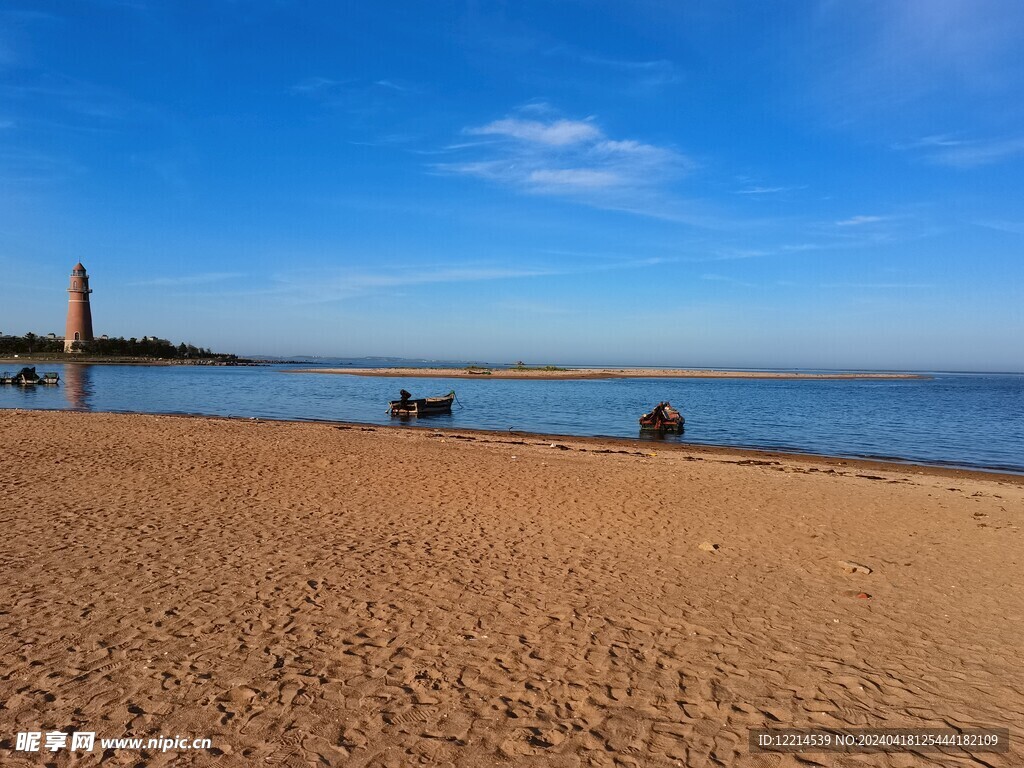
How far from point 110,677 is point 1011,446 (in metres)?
29.9

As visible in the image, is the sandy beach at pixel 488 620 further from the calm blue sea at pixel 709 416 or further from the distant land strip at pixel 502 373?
the distant land strip at pixel 502 373

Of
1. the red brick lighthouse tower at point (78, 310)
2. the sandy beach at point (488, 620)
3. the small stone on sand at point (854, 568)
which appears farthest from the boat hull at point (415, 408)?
the red brick lighthouse tower at point (78, 310)

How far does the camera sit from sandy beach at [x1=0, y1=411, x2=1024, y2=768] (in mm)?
4082

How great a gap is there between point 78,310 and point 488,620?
113m

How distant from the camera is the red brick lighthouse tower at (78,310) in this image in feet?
298

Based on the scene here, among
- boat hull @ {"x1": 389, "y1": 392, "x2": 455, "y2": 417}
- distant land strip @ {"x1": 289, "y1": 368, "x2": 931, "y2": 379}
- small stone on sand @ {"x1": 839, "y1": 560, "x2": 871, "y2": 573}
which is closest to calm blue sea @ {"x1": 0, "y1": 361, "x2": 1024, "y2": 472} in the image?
boat hull @ {"x1": 389, "y1": 392, "x2": 455, "y2": 417}

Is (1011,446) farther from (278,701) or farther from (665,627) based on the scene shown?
(278,701)

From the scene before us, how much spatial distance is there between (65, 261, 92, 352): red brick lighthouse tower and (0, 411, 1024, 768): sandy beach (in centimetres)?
9699

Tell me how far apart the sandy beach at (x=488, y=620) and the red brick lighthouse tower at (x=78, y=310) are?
97.0m

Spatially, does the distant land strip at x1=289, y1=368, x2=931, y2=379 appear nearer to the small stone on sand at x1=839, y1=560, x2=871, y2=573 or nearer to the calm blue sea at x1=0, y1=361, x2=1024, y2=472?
the calm blue sea at x1=0, y1=361, x2=1024, y2=472

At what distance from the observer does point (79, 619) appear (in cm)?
546

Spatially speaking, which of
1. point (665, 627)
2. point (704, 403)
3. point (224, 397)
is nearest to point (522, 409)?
point (704, 403)

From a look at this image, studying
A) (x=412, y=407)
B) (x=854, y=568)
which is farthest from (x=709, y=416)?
(x=854, y=568)

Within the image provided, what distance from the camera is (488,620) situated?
5.88m
